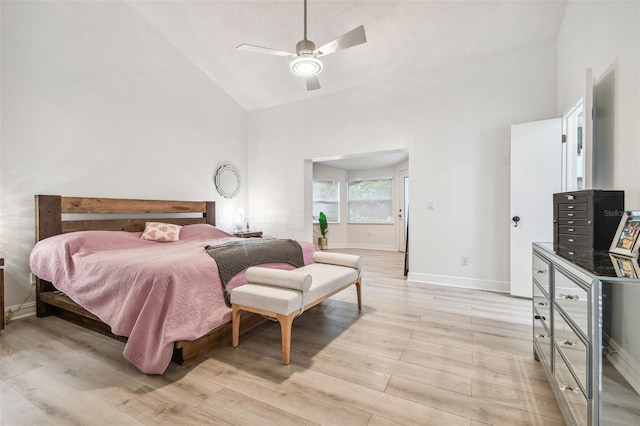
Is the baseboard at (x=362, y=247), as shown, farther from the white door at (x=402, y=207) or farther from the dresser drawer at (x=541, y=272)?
the dresser drawer at (x=541, y=272)

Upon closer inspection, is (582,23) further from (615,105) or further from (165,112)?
(165,112)

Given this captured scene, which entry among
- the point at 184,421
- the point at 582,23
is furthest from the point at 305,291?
the point at 582,23

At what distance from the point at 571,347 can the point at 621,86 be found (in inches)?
70.6

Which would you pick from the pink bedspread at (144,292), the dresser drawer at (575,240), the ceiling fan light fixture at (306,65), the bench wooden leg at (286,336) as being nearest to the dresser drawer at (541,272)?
the dresser drawer at (575,240)

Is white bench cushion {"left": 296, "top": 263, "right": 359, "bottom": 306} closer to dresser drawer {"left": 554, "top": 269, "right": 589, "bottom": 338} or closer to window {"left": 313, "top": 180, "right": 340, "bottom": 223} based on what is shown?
dresser drawer {"left": 554, "top": 269, "right": 589, "bottom": 338}

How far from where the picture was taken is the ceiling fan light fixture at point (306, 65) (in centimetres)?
254

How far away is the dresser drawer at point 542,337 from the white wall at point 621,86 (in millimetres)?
353

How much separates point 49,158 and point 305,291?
10.3 ft

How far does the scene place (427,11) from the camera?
10.2ft

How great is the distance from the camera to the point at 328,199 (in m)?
→ 8.05

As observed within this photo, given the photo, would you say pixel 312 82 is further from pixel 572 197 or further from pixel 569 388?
pixel 569 388

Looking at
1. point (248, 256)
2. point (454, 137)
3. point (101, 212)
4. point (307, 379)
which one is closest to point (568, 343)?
point (307, 379)

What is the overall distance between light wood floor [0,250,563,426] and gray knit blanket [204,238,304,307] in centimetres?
55

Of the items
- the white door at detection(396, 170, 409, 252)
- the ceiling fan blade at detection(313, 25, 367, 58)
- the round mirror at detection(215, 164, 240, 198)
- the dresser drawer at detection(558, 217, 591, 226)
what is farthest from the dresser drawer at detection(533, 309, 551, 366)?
the white door at detection(396, 170, 409, 252)
